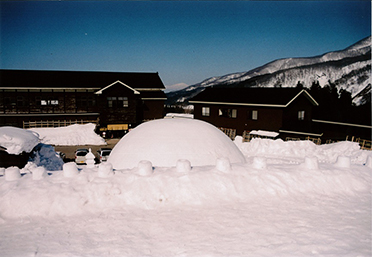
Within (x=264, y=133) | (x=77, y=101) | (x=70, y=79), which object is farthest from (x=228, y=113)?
(x=70, y=79)

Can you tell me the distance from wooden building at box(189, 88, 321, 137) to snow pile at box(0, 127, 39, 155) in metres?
23.0

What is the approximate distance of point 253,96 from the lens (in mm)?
33531

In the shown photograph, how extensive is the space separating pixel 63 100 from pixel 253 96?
2413 cm

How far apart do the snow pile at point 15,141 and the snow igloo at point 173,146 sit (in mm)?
6502

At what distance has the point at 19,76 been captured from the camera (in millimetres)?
36969

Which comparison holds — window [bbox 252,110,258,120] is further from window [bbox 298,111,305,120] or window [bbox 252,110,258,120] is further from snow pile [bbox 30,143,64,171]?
snow pile [bbox 30,143,64,171]

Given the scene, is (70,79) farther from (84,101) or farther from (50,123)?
(50,123)

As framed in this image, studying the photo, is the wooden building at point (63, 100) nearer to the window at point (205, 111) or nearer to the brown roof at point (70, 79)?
the brown roof at point (70, 79)

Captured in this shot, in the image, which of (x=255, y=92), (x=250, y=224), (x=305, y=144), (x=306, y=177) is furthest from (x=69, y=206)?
(x=255, y=92)

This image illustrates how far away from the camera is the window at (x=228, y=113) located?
112 ft

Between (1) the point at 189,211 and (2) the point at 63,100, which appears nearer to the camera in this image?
(1) the point at 189,211

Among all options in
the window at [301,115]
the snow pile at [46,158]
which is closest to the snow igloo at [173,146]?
the snow pile at [46,158]

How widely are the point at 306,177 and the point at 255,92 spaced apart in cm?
2745

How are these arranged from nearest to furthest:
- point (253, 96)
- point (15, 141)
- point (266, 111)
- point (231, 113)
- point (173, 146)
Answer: point (173, 146) → point (15, 141) → point (266, 111) → point (253, 96) → point (231, 113)
